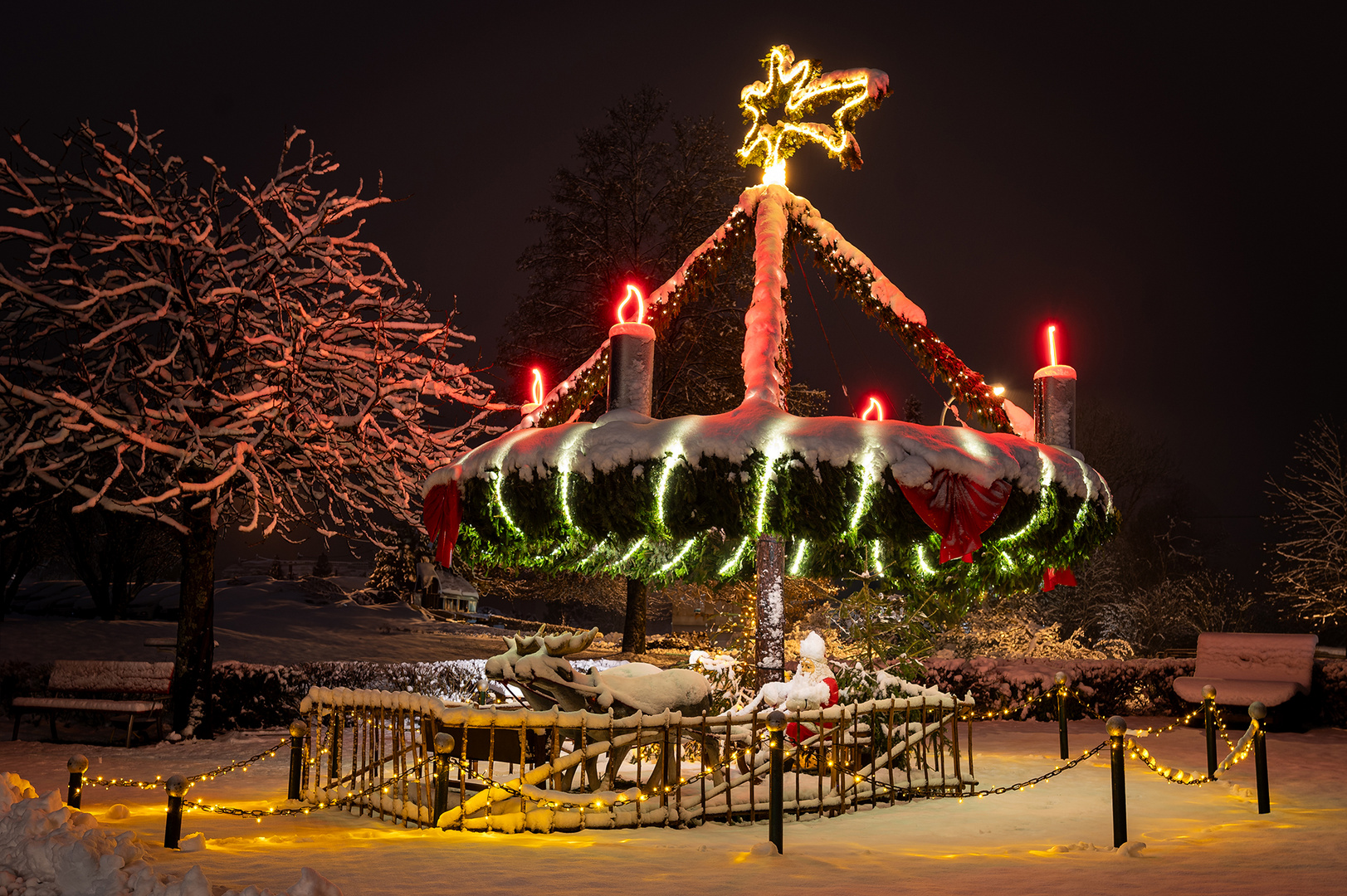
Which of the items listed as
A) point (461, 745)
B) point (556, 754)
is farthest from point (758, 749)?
point (461, 745)

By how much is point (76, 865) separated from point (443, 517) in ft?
14.8

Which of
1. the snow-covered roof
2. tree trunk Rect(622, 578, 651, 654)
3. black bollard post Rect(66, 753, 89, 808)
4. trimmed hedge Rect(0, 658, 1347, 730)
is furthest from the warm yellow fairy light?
tree trunk Rect(622, 578, 651, 654)

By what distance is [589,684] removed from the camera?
28.5 feet

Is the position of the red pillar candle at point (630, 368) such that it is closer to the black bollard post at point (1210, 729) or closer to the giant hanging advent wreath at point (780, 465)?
the giant hanging advent wreath at point (780, 465)

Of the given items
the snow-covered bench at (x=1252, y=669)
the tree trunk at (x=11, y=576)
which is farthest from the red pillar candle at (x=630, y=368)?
the tree trunk at (x=11, y=576)

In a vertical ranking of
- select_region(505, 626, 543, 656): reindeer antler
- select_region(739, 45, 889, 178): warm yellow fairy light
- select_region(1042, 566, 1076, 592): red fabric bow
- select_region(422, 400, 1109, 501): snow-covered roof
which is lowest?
select_region(505, 626, 543, 656): reindeer antler

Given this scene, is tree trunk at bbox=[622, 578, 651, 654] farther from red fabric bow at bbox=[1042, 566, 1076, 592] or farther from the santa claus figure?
red fabric bow at bbox=[1042, 566, 1076, 592]

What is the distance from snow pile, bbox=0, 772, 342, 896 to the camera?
4.50 m

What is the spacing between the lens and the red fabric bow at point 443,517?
8883 millimetres

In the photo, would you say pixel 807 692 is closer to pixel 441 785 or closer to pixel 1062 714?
pixel 441 785

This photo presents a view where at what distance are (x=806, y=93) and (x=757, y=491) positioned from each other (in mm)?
5342

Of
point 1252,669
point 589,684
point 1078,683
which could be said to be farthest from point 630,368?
point 1252,669

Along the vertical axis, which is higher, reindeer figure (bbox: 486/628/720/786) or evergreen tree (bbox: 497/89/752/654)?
evergreen tree (bbox: 497/89/752/654)

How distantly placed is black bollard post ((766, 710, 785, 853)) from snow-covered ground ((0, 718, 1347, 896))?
0.15m
